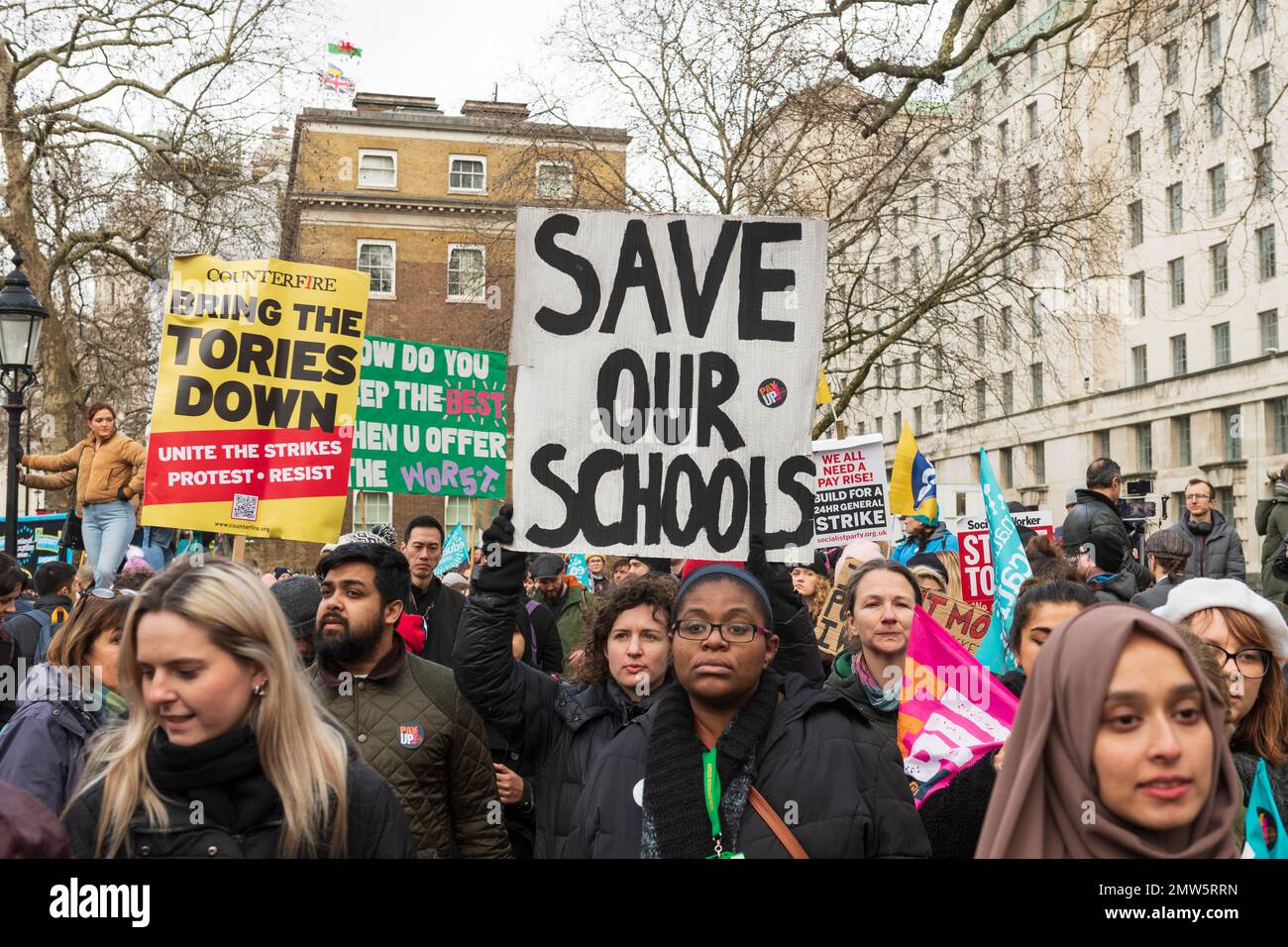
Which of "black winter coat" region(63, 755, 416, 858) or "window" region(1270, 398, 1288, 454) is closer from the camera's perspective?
"black winter coat" region(63, 755, 416, 858)

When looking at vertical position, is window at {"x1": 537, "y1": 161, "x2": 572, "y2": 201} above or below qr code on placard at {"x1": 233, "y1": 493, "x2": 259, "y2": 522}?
above

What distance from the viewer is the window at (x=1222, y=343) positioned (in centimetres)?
4712

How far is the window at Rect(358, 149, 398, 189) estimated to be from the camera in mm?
48156

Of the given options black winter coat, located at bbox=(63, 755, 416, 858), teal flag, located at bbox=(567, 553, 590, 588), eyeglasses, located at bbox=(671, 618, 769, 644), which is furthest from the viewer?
teal flag, located at bbox=(567, 553, 590, 588)

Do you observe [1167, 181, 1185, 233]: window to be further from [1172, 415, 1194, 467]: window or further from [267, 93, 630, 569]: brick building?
[267, 93, 630, 569]: brick building

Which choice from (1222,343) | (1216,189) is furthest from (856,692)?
(1222,343)

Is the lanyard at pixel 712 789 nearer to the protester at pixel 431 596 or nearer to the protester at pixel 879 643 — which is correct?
the protester at pixel 879 643

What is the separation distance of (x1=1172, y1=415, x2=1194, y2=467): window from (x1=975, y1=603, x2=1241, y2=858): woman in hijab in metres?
49.5

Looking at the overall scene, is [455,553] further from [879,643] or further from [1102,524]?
[879,643]

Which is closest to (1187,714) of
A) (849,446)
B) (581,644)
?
(581,644)

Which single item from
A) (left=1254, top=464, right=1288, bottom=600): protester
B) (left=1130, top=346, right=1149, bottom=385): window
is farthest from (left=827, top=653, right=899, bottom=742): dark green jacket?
(left=1130, top=346, right=1149, bottom=385): window

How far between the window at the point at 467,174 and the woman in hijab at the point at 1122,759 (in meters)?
47.7

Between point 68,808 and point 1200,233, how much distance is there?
49386 mm
